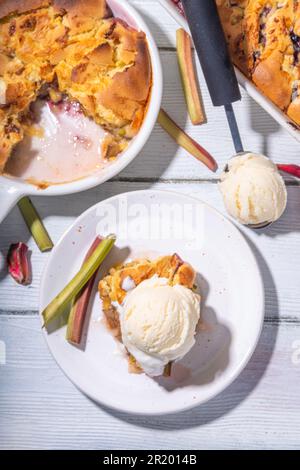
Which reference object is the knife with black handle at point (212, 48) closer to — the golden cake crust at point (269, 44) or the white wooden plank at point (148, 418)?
the golden cake crust at point (269, 44)

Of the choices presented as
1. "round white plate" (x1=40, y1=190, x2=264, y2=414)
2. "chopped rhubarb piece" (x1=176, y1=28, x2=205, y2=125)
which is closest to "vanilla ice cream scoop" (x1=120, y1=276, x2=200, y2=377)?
"round white plate" (x1=40, y1=190, x2=264, y2=414)

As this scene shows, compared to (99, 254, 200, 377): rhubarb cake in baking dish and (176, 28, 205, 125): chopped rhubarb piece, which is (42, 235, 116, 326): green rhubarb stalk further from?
(176, 28, 205, 125): chopped rhubarb piece

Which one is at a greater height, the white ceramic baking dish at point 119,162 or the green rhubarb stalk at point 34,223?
the white ceramic baking dish at point 119,162

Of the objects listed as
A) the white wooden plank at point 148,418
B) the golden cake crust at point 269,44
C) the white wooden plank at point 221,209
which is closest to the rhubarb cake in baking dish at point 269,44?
the golden cake crust at point 269,44

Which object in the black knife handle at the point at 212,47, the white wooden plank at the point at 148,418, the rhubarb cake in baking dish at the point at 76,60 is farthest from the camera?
the white wooden plank at the point at 148,418

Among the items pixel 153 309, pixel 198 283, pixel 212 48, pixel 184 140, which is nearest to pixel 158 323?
pixel 153 309
